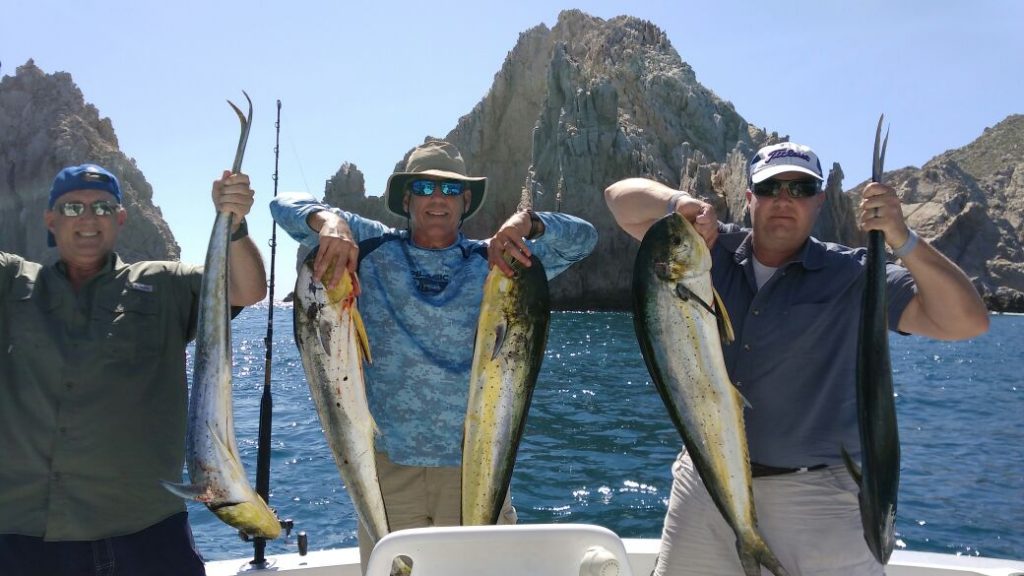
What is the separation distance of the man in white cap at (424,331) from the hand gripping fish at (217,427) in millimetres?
642

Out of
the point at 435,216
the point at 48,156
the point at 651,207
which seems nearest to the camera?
the point at 651,207

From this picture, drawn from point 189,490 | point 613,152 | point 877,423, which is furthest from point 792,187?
point 613,152

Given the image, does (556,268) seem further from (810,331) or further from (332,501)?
(332,501)

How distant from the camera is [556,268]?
3.43 metres

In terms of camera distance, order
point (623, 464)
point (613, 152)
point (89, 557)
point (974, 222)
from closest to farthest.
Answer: point (89, 557)
point (623, 464)
point (613, 152)
point (974, 222)

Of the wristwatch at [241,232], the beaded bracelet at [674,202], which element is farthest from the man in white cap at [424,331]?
the beaded bracelet at [674,202]

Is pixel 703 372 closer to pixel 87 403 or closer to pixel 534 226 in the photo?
pixel 534 226

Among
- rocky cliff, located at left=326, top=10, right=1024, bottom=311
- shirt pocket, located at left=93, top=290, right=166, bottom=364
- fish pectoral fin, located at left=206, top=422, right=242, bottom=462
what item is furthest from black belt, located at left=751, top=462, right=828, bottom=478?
rocky cliff, located at left=326, top=10, right=1024, bottom=311

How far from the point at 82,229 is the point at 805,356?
3.08m

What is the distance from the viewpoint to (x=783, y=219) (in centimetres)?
310

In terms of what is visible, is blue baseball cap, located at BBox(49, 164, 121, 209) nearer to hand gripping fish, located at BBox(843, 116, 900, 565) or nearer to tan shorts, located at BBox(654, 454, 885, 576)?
tan shorts, located at BBox(654, 454, 885, 576)

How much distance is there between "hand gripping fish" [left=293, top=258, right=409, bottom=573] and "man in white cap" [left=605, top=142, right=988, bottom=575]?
4.41 ft

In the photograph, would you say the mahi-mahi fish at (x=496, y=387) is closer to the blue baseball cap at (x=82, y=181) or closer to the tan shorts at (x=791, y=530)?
the tan shorts at (x=791, y=530)

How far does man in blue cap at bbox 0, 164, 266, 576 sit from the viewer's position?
294cm
